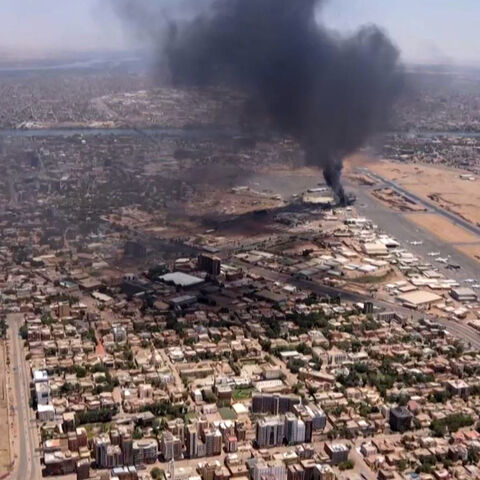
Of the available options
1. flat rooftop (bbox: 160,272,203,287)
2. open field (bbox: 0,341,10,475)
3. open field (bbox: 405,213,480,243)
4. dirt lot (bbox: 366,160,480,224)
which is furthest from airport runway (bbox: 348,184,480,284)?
open field (bbox: 0,341,10,475)

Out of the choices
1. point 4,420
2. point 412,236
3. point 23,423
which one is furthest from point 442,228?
point 4,420

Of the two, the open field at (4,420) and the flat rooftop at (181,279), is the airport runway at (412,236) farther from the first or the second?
the open field at (4,420)

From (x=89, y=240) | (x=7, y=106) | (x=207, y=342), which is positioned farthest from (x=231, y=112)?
(x=7, y=106)

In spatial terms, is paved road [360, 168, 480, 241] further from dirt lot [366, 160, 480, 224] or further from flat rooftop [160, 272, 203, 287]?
flat rooftop [160, 272, 203, 287]

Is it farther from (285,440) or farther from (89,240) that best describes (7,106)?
(285,440)

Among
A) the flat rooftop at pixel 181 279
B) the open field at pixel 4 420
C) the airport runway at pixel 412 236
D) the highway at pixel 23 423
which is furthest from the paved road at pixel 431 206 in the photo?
the open field at pixel 4 420
